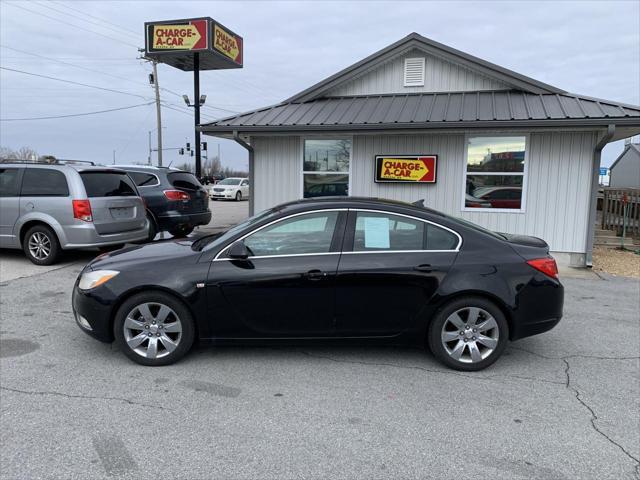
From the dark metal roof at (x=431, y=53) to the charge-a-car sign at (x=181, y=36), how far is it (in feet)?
29.1

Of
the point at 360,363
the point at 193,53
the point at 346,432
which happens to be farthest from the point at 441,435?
the point at 193,53

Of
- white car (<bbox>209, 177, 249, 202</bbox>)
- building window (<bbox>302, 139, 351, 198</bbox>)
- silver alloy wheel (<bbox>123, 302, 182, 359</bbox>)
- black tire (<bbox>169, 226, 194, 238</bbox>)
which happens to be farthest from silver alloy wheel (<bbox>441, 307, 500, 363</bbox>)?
white car (<bbox>209, 177, 249, 202</bbox>)

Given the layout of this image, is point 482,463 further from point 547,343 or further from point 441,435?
point 547,343

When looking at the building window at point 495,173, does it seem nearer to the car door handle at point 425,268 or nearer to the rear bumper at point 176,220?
the rear bumper at point 176,220

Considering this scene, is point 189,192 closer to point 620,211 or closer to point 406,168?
point 406,168

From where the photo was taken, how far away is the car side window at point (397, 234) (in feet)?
13.8

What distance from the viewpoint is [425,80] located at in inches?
407

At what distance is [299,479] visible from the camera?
2658 mm

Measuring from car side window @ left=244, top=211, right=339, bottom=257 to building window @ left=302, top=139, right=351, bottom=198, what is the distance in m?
5.99

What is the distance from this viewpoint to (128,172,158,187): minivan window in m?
10.4

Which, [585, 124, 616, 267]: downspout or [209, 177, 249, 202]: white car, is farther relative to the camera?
[209, 177, 249, 202]: white car

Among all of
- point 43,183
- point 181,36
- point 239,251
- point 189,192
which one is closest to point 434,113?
point 189,192

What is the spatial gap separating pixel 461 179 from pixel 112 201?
643cm

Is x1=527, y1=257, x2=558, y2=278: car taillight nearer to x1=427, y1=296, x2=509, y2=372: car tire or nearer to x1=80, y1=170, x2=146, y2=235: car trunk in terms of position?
x1=427, y1=296, x2=509, y2=372: car tire
